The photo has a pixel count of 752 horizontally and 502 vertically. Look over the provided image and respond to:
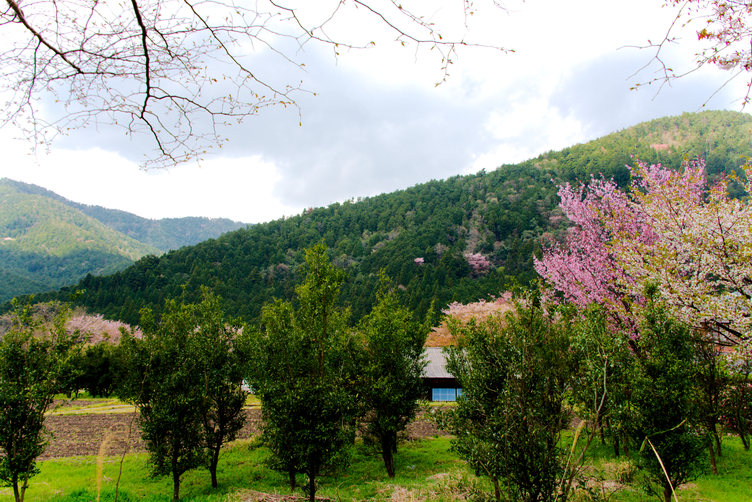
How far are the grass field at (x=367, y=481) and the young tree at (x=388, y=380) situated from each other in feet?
5.07

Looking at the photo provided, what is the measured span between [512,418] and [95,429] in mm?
25722

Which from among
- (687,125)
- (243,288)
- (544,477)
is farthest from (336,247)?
(687,125)

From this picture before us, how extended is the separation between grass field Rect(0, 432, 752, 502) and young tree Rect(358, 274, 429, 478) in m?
1.55

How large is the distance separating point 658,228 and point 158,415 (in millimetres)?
15280

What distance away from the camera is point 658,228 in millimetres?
10125

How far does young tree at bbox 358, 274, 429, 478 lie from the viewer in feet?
41.2

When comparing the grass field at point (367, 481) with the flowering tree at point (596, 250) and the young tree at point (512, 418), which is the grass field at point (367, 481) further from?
the flowering tree at point (596, 250)

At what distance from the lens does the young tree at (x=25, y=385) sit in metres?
7.91

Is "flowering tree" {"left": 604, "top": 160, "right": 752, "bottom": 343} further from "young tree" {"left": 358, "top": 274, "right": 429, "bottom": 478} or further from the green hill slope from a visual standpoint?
the green hill slope

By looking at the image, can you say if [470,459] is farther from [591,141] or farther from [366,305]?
[591,141]

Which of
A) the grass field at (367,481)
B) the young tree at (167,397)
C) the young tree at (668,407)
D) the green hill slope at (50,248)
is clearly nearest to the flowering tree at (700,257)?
the young tree at (668,407)

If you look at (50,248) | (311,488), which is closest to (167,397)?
(311,488)

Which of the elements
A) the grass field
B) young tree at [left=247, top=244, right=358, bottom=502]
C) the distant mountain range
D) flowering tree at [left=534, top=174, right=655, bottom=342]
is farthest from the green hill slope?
flowering tree at [left=534, top=174, right=655, bottom=342]

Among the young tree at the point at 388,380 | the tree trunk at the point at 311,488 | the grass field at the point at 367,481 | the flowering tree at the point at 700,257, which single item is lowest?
the grass field at the point at 367,481
